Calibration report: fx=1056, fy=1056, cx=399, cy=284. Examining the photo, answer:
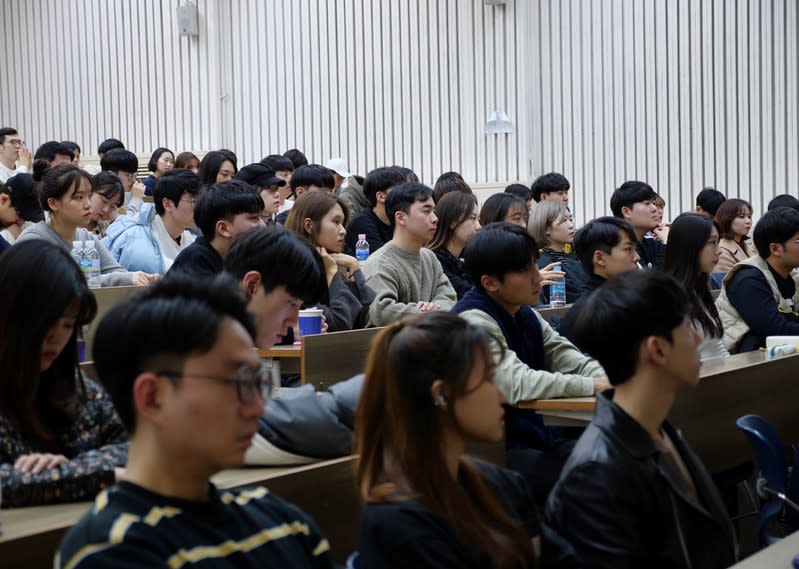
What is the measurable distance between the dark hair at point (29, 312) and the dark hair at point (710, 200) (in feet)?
24.1

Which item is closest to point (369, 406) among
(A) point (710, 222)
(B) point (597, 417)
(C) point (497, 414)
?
(C) point (497, 414)

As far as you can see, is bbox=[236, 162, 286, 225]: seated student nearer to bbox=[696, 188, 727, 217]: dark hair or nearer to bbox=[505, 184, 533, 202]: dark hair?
bbox=[505, 184, 533, 202]: dark hair

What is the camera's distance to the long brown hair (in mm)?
1807

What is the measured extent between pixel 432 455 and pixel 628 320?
0.63 metres

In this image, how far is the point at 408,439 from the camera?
6.05 feet

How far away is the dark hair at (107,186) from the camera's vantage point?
22.7 ft

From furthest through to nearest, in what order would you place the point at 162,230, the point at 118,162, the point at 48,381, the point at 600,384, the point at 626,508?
the point at 118,162 → the point at 162,230 → the point at 600,384 → the point at 48,381 → the point at 626,508

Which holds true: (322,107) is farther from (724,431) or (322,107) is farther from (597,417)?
(597,417)

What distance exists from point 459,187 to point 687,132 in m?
2.94

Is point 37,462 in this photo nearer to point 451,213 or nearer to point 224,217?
point 224,217

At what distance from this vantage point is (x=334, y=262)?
5.11m

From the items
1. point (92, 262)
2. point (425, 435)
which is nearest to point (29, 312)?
point (425, 435)

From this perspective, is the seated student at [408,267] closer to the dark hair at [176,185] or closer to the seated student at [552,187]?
the dark hair at [176,185]

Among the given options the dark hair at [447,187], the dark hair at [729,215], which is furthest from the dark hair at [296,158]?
the dark hair at [729,215]
